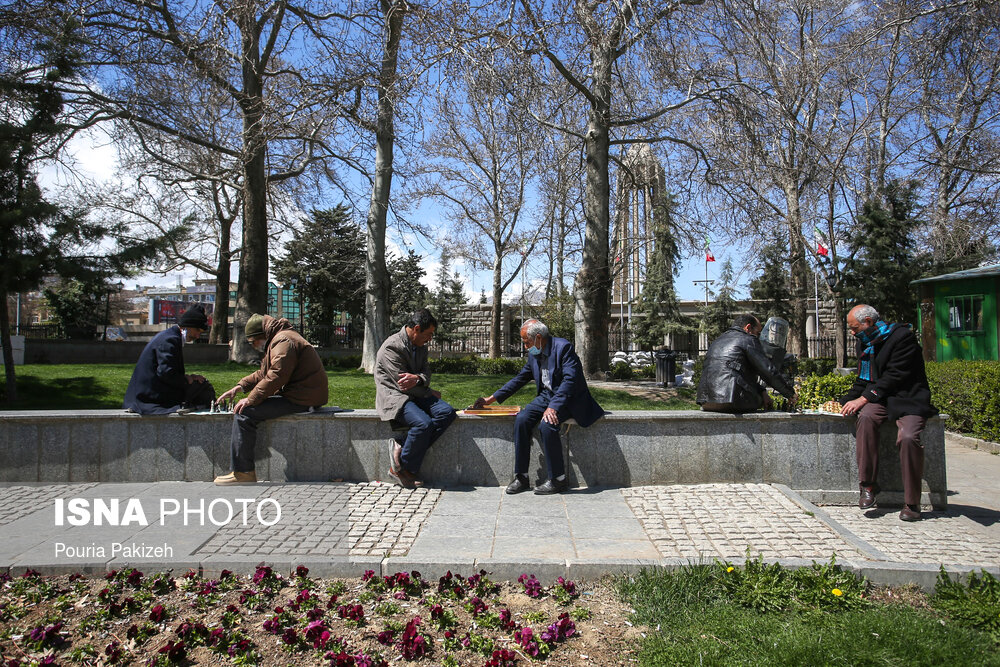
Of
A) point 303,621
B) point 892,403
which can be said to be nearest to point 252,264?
point 303,621

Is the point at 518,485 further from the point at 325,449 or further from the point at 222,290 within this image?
the point at 222,290

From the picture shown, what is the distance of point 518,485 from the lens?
6.15 m

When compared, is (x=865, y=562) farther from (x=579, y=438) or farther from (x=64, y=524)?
(x=64, y=524)

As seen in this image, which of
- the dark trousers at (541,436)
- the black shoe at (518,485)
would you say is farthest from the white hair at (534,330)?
the black shoe at (518,485)

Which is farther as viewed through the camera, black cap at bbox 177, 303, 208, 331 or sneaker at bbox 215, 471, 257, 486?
black cap at bbox 177, 303, 208, 331

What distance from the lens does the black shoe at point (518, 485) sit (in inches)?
241

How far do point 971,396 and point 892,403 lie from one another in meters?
5.85

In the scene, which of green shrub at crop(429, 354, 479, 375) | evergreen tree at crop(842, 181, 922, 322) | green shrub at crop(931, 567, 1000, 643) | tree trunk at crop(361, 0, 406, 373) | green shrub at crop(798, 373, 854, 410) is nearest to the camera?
green shrub at crop(931, 567, 1000, 643)

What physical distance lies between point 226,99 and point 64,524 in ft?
28.8

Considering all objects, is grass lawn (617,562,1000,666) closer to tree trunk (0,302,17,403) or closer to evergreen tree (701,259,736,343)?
tree trunk (0,302,17,403)

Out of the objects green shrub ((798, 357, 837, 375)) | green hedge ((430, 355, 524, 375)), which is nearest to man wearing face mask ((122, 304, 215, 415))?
green hedge ((430, 355, 524, 375))

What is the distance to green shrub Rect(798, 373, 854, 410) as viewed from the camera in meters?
7.34

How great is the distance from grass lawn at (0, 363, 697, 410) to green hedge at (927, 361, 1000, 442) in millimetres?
4013

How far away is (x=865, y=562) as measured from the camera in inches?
164
